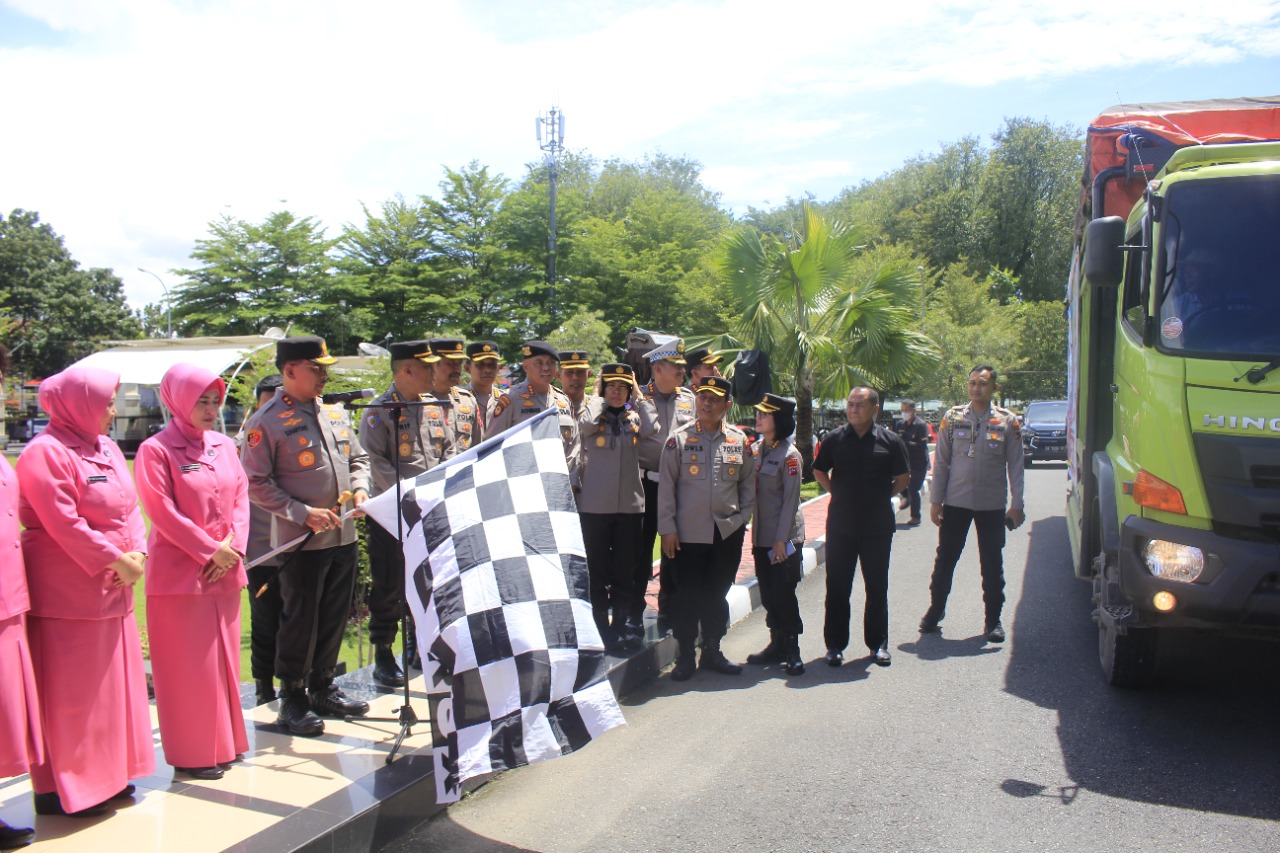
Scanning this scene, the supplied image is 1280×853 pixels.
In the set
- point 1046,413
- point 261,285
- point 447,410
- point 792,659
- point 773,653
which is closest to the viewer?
point 447,410

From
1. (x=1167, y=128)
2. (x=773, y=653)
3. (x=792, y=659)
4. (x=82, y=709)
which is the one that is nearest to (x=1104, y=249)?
(x=1167, y=128)

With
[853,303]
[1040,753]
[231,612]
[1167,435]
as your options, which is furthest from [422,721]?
[853,303]

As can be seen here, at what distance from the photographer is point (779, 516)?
6.28m

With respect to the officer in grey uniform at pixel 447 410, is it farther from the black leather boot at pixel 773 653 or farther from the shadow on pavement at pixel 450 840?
the black leather boot at pixel 773 653

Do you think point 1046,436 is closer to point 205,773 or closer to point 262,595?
point 262,595

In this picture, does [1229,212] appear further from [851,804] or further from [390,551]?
[390,551]

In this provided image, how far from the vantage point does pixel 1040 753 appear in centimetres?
468

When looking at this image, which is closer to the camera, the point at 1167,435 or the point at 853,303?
the point at 1167,435

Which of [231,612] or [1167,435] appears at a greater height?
[1167,435]

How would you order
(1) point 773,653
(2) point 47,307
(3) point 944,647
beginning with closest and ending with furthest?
(1) point 773,653 < (3) point 944,647 < (2) point 47,307

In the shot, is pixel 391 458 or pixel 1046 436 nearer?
pixel 391 458

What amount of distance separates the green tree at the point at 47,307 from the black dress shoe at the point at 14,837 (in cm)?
5324

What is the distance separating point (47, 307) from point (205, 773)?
55.5 m

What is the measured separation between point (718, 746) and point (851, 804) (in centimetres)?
90
